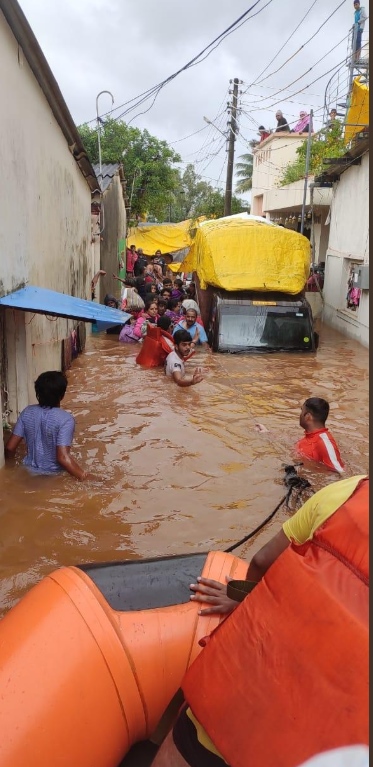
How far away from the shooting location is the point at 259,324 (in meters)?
10.3

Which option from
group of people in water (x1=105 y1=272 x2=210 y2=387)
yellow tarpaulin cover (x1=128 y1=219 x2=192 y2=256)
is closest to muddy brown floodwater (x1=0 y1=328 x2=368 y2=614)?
group of people in water (x1=105 y1=272 x2=210 y2=387)

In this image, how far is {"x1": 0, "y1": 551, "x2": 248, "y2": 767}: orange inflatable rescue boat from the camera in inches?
71.7

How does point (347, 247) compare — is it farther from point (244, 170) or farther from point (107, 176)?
point (244, 170)

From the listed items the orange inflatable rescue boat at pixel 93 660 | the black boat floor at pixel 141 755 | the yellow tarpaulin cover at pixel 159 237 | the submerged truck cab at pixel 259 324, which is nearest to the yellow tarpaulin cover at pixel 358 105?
the submerged truck cab at pixel 259 324

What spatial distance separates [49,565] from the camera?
373 cm

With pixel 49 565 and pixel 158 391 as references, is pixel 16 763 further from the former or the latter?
pixel 158 391

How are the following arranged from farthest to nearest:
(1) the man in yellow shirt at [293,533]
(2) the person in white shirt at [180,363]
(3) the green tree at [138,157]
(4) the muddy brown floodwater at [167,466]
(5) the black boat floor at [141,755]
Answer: (3) the green tree at [138,157], (2) the person in white shirt at [180,363], (4) the muddy brown floodwater at [167,466], (5) the black boat floor at [141,755], (1) the man in yellow shirt at [293,533]

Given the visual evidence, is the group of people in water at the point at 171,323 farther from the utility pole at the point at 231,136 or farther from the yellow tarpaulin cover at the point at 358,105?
the utility pole at the point at 231,136

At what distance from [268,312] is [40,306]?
20.2 ft

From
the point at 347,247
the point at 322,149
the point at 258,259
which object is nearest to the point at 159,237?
the point at 322,149

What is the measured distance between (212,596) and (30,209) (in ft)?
15.8

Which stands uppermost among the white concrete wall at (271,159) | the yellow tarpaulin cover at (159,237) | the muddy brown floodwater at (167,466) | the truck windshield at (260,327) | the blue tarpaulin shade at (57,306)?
the white concrete wall at (271,159)

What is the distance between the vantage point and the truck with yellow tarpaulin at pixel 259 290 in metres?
10.3

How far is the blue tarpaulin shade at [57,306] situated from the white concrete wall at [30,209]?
145 millimetres
